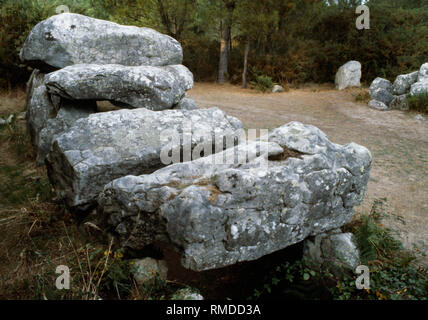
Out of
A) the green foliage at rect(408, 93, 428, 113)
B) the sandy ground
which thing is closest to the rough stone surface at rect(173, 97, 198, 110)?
the sandy ground

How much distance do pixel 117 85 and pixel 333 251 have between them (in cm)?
407

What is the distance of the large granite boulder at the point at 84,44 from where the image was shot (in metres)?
5.85

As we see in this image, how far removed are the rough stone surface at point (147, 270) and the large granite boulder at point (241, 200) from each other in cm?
20

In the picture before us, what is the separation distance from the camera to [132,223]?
306 centimetres

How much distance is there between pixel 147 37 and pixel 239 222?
491cm

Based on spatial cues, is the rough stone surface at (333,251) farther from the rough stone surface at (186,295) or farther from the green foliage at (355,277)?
the rough stone surface at (186,295)

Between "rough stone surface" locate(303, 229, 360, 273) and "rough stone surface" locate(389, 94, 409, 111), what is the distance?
7564 millimetres

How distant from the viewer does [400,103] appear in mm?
9531

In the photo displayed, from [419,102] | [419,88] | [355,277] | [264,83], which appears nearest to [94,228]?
[355,277]

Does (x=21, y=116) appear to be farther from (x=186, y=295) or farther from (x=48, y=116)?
(x=186, y=295)
